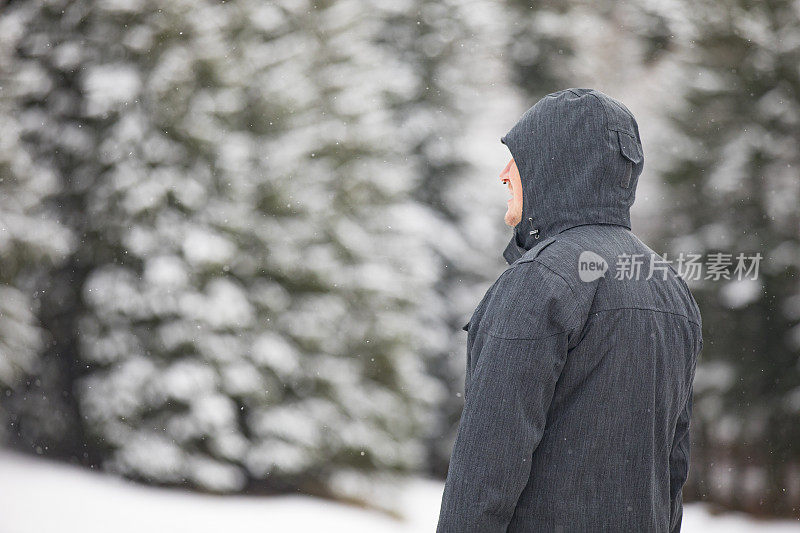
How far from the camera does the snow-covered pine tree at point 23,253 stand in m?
3.88

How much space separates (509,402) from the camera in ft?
3.27

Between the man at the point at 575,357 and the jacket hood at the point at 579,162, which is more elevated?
the jacket hood at the point at 579,162

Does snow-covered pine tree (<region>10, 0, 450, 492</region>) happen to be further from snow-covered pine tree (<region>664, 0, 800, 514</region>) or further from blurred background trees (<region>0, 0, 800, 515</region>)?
snow-covered pine tree (<region>664, 0, 800, 514</region>)

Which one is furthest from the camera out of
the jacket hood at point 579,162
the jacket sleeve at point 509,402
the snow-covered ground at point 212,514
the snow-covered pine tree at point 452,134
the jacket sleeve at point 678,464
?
the snow-covered pine tree at point 452,134

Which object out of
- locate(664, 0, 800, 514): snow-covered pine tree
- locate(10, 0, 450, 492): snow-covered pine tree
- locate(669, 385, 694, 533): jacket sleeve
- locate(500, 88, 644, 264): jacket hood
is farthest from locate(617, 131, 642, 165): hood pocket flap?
locate(664, 0, 800, 514): snow-covered pine tree

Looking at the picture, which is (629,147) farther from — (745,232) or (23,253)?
(23,253)

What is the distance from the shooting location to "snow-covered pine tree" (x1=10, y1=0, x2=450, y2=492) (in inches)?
143

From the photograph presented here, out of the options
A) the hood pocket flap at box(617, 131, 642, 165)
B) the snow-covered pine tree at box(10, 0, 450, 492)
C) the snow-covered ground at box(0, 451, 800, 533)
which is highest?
the hood pocket flap at box(617, 131, 642, 165)

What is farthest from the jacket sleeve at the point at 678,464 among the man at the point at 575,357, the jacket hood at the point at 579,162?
the jacket hood at the point at 579,162

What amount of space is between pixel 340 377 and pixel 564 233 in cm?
265

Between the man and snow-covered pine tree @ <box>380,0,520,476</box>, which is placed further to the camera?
snow-covered pine tree @ <box>380,0,520,476</box>

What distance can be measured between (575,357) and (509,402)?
14 cm

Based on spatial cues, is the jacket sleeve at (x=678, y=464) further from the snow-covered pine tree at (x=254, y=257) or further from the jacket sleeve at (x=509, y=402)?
the snow-covered pine tree at (x=254, y=257)

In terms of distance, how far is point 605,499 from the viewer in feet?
3.56
